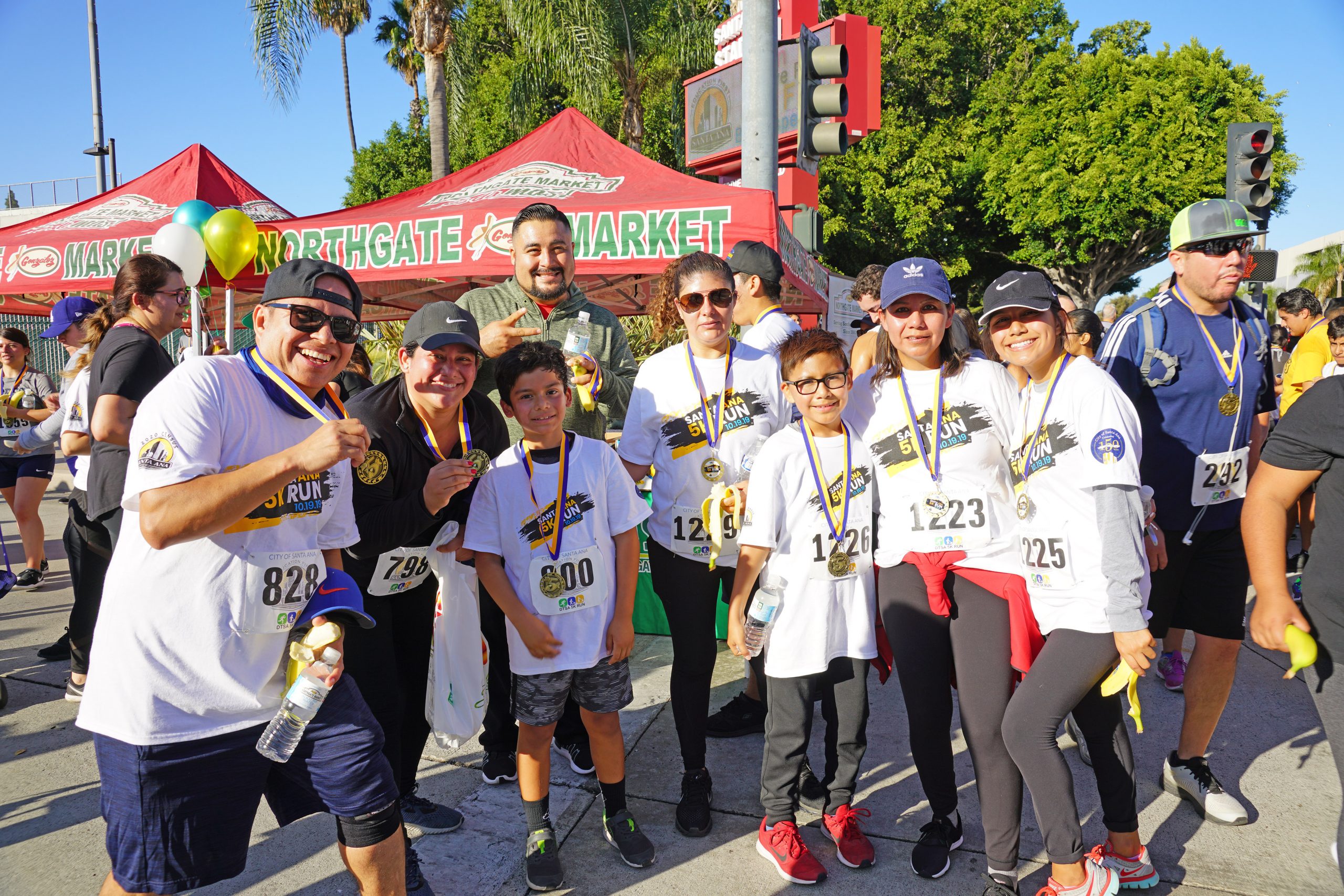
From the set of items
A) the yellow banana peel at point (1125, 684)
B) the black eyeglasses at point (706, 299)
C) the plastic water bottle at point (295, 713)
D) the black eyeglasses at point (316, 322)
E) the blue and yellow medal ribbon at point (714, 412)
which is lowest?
the yellow banana peel at point (1125, 684)

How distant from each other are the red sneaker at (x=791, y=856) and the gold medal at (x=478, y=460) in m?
1.57

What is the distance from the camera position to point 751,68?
5660 millimetres

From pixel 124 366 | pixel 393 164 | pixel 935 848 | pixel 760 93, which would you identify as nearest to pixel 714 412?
pixel 935 848

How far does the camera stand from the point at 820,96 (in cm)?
604

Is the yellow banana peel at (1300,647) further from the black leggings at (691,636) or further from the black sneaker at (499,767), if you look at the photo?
the black sneaker at (499,767)

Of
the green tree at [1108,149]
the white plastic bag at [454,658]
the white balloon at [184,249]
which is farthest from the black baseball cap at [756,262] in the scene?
the green tree at [1108,149]

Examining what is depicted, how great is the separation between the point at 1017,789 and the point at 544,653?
60.4 inches

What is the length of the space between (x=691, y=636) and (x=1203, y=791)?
204cm

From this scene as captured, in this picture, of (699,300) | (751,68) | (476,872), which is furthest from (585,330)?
(751,68)

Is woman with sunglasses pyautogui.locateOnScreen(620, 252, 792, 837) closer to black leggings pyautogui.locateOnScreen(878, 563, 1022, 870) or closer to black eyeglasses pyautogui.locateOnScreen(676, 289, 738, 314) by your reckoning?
black eyeglasses pyautogui.locateOnScreen(676, 289, 738, 314)

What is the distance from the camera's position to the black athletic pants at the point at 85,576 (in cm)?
430

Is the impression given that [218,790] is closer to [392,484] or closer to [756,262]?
[392,484]

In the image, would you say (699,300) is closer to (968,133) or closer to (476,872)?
(476,872)

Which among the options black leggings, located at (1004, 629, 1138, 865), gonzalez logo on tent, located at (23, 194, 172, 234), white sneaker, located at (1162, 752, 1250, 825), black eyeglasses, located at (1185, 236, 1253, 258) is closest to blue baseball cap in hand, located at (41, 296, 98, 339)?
gonzalez logo on tent, located at (23, 194, 172, 234)
